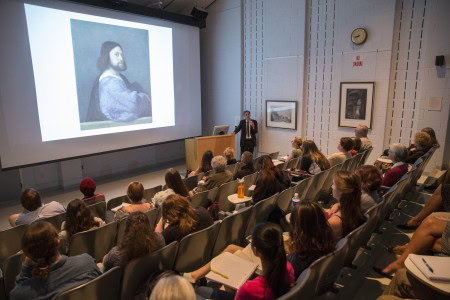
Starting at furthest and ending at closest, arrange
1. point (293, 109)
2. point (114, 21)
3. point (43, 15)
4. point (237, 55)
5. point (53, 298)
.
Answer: point (237, 55) < point (293, 109) < point (114, 21) < point (43, 15) < point (53, 298)

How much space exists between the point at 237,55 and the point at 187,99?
78.5 inches

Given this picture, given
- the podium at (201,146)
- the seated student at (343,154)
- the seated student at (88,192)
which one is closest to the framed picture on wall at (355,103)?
the seated student at (343,154)

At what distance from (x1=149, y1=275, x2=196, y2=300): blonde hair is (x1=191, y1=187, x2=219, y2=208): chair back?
2190 millimetres

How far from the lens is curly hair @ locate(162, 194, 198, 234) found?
266cm

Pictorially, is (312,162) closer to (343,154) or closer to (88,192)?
(343,154)

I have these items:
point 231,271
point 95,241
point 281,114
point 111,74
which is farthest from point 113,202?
point 281,114

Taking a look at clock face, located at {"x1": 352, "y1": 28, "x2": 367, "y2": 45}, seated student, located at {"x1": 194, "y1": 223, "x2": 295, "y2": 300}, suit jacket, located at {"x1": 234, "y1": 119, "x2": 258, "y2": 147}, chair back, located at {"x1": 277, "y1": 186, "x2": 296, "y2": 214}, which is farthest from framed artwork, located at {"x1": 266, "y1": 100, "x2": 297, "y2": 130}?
seated student, located at {"x1": 194, "y1": 223, "x2": 295, "y2": 300}

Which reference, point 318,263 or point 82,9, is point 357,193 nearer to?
point 318,263

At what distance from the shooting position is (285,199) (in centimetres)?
363

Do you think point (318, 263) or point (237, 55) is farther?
point (237, 55)

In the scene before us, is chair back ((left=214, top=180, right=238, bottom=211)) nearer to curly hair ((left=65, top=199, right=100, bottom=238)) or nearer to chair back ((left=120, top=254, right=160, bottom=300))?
curly hair ((left=65, top=199, right=100, bottom=238))

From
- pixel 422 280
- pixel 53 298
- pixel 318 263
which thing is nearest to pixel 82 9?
pixel 53 298

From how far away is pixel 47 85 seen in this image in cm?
579

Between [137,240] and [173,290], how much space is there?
2.61 ft
